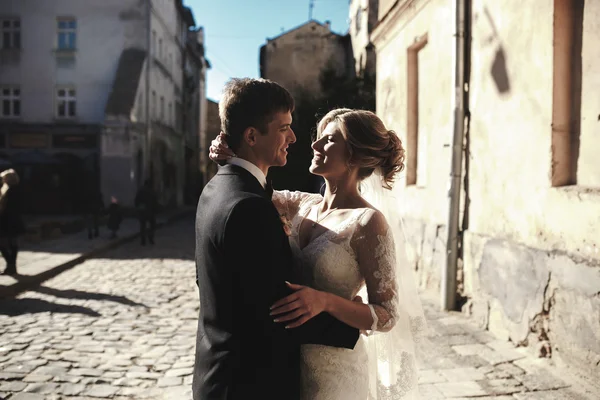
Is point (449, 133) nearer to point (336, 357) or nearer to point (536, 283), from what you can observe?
point (536, 283)

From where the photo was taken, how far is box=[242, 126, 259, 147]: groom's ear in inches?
76.0

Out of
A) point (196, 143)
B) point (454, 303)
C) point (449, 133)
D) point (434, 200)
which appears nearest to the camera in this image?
point (454, 303)

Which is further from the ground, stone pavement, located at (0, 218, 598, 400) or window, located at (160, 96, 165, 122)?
window, located at (160, 96, 165, 122)

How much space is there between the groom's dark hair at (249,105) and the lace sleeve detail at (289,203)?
97cm

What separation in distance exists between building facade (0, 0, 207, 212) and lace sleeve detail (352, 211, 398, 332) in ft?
77.0

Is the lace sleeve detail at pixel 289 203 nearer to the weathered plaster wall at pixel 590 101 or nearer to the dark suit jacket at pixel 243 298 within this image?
the dark suit jacket at pixel 243 298

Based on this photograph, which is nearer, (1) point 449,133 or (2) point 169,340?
(2) point 169,340

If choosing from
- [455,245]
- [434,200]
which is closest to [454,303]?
[455,245]

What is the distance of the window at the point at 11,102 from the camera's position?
25.0m

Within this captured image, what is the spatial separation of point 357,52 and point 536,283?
1996cm

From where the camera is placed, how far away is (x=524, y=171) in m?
5.14

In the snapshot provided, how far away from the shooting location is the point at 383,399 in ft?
8.28

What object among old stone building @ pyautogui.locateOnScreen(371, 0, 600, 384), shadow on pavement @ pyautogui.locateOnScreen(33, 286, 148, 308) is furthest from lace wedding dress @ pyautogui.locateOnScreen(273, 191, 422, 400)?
shadow on pavement @ pyautogui.locateOnScreen(33, 286, 148, 308)

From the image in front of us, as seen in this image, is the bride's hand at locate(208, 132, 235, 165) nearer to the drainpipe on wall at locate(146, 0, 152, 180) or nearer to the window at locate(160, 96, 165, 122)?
the drainpipe on wall at locate(146, 0, 152, 180)
